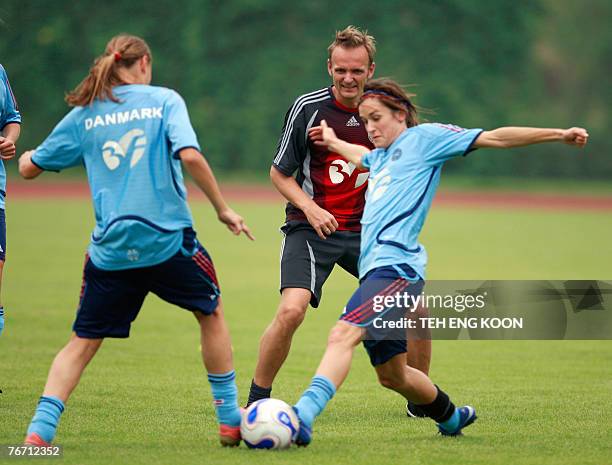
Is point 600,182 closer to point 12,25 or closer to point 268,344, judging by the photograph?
point 12,25

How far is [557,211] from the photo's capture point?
31469mm

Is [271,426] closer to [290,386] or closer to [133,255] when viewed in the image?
[133,255]

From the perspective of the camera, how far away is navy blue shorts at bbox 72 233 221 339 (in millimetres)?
5348

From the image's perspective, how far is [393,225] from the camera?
5.53 meters

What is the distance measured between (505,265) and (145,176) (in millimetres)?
12417

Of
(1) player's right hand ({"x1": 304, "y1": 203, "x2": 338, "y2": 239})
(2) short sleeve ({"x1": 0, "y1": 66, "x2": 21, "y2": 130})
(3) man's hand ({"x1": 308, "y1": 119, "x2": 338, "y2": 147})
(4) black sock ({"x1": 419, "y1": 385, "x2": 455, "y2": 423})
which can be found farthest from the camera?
(2) short sleeve ({"x1": 0, "y1": 66, "x2": 21, "y2": 130})

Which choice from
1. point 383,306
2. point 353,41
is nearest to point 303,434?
point 383,306

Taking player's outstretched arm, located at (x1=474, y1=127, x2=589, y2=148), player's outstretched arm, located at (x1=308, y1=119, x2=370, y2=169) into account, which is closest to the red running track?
player's outstretched arm, located at (x1=308, y1=119, x2=370, y2=169)

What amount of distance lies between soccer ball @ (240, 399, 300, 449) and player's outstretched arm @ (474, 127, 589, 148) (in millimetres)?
1738

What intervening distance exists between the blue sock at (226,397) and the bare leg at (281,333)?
0.88 meters

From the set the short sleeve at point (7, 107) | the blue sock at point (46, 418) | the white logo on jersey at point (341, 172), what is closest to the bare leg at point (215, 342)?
the blue sock at point (46, 418)

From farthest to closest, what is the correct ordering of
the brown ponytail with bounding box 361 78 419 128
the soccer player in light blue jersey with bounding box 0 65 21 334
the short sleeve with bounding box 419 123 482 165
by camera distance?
the soccer player in light blue jersey with bounding box 0 65 21 334 < the brown ponytail with bounding box 361 78 419 128 < the short sleeve with bounding box 419 123 482 165

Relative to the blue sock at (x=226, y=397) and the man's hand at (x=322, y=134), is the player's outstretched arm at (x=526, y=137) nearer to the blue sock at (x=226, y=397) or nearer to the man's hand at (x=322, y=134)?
the man's hand at (x=322, y=134)

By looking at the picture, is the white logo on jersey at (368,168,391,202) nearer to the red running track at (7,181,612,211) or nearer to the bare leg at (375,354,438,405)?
the bare leg at (375,354,438,405)
